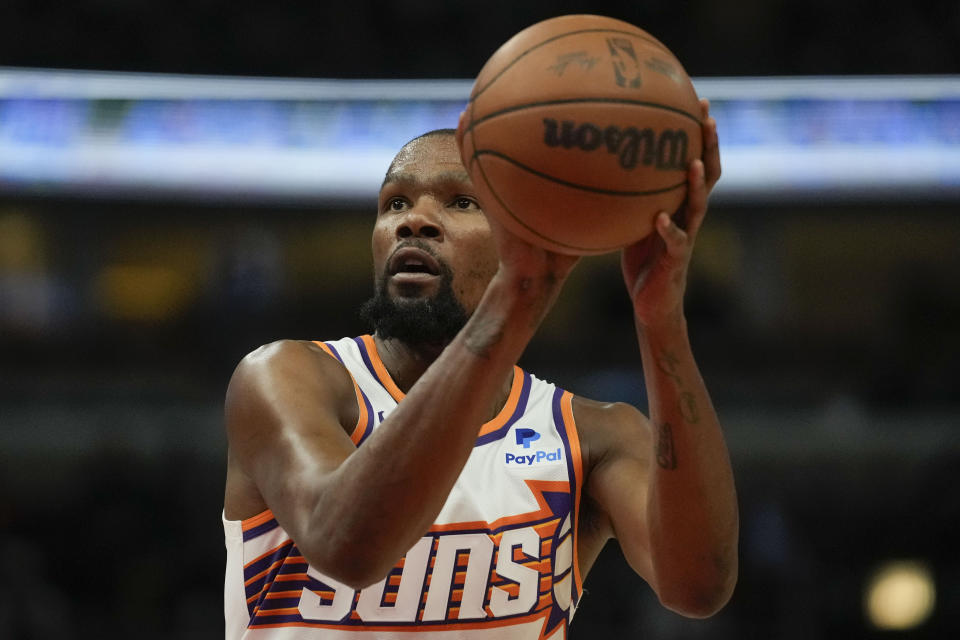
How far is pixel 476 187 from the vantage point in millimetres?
2271

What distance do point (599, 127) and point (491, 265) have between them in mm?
1189

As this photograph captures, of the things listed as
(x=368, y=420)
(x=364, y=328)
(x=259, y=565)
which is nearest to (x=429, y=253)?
(x=368, y=420)

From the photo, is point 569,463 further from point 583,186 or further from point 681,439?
point 583,186

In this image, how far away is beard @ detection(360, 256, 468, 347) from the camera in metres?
3.16

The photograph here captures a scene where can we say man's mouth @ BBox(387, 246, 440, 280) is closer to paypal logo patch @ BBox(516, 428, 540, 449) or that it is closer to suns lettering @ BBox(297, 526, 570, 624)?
paypal logo patch @ BBox(516, 428, 540, 449)

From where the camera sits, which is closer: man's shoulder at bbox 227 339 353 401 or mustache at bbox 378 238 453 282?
man's shoulder at bbox 227 339 353 401

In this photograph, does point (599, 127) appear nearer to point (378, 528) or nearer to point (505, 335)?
point (505, 335)

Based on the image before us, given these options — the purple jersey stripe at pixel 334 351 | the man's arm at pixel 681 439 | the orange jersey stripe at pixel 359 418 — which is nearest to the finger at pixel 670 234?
the man's arm at pixel 681 439

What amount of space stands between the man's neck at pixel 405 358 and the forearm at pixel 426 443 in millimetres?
1094

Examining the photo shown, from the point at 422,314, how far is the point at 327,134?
8153 millimetres

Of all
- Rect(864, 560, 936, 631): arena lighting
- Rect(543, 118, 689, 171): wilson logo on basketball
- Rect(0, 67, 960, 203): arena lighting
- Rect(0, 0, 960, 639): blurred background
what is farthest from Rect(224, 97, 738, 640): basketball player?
Rect(0, 67, 960, 203): arena lighting

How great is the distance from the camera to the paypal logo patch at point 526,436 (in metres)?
3.22

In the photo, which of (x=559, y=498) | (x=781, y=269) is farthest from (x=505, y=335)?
(x=781, y=269)

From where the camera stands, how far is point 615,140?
84.2 inches
